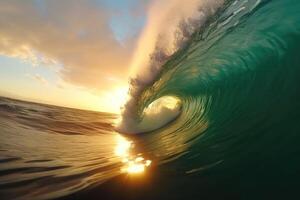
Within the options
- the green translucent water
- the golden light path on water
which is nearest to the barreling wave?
the green translucent water

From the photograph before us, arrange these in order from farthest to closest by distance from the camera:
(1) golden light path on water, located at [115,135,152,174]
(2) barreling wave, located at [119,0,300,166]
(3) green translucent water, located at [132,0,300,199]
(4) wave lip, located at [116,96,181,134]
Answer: (4) wave lip, located at [116,96,181,134], (2) barreling wave, located at [119,0,300,166], (1) golden light path on water, located at [115,135,152,174], (3) green translucent water, located at [132,0,300,199]

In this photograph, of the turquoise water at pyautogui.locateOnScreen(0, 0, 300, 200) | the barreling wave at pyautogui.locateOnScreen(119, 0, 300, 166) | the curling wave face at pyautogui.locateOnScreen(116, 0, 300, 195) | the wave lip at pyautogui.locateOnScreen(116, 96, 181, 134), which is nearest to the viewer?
the turquoise water at pyautogui.locateOnScreen(0, 0, 300, 200)

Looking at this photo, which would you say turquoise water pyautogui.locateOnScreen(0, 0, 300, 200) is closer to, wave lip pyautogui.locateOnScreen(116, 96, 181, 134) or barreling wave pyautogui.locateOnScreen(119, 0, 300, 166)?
barreling wave pyautogui.locateOnScreen(119, 0, 300, 166)

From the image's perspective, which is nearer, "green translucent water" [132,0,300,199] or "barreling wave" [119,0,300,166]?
"green translucent water" [132,0,300,199]

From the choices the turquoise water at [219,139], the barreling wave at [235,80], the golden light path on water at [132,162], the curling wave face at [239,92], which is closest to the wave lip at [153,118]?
the barreling wave at [235,80]

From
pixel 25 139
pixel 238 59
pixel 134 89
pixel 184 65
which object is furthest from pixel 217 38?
pixel 25 139

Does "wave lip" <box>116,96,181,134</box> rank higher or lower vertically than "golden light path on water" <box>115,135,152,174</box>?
higher

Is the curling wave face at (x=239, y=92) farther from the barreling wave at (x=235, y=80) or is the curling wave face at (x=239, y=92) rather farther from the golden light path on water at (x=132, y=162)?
the golden light path on water at (x=132, y=162)

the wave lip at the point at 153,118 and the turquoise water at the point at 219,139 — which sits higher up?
the wave lip at the point at 153,118
